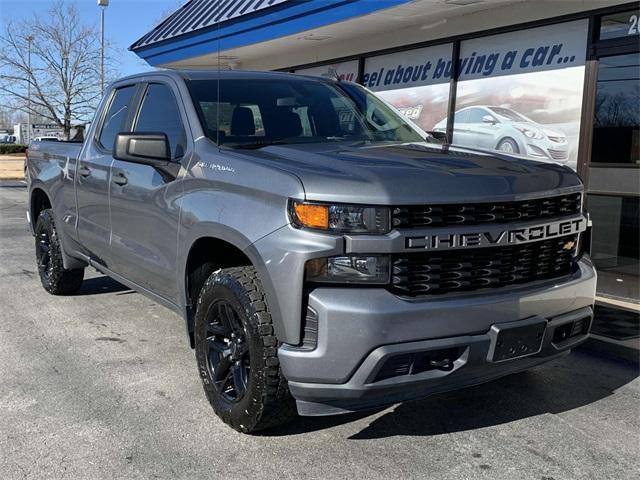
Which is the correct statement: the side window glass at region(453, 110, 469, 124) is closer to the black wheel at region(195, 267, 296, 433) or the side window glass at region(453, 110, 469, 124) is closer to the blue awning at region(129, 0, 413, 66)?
the blue awning at region(129, 0, 413, 66)

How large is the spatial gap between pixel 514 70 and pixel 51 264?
237 inches

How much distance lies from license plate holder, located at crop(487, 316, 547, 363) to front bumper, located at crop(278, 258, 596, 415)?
0.03m

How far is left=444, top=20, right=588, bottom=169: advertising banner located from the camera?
300 inches

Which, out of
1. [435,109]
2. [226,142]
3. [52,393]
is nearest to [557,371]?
[226,142]

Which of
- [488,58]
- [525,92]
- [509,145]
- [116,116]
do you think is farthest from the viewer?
[488,58]

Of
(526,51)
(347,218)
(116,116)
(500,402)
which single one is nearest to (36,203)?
(116,116)

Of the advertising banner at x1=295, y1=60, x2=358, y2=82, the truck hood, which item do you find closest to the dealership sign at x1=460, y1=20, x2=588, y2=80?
the advertising banner at x1=295, y1=60, x2=358, y2=82

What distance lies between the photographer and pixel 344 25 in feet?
31.5

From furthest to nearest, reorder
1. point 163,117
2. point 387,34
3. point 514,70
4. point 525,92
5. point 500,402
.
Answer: point 387,34 < point 514,70 < point 525,92 < point 163,117 < point 500,402

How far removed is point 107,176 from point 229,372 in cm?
200

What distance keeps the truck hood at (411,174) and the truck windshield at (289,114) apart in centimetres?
35

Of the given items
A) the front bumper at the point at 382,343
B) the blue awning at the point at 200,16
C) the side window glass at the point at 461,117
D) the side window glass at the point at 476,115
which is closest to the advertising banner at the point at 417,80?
the side window glass at the point at 461,117

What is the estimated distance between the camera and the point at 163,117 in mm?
4254

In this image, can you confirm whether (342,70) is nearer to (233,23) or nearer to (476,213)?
(233,23)
